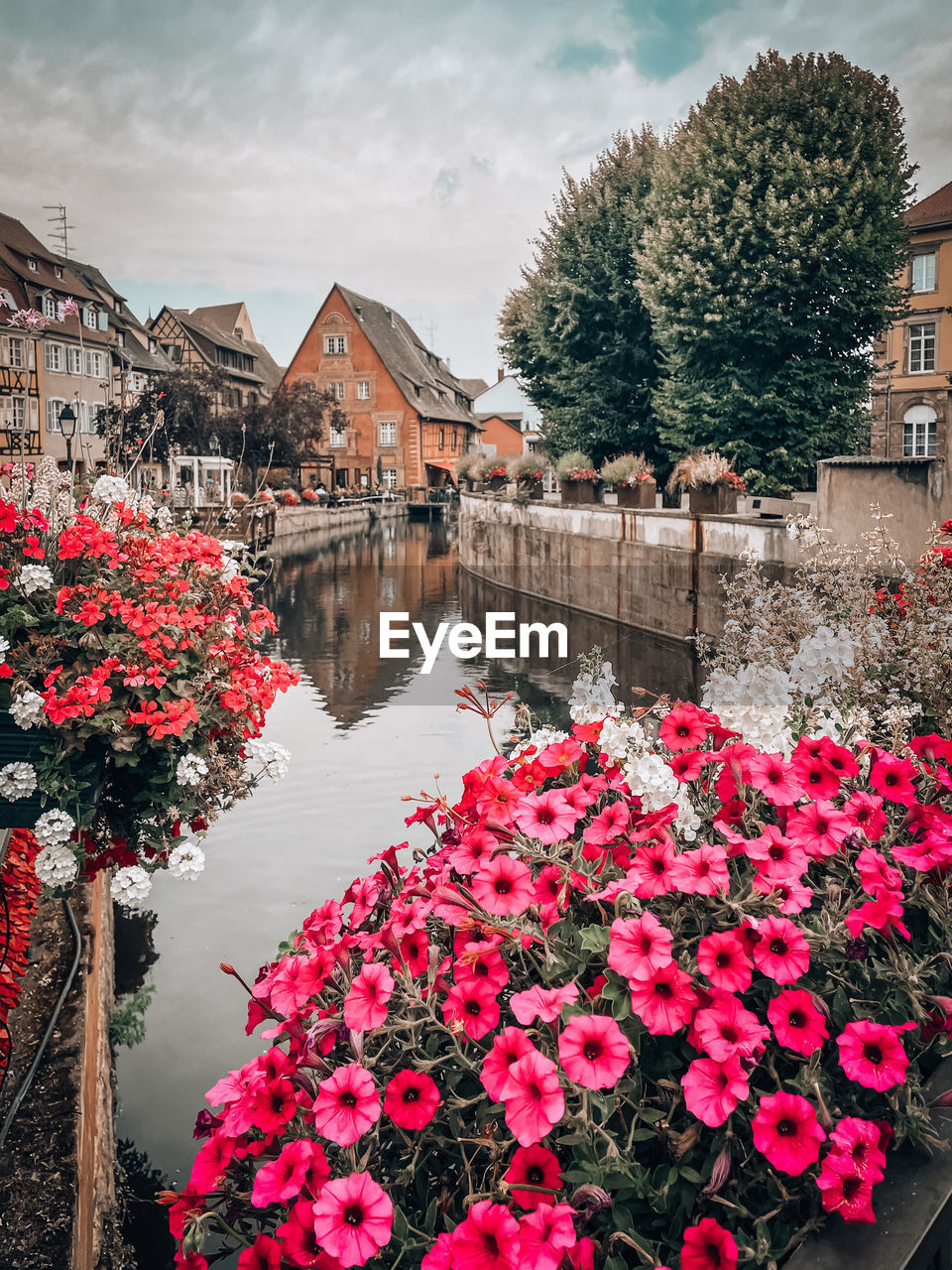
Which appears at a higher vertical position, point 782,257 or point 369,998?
point 782,257

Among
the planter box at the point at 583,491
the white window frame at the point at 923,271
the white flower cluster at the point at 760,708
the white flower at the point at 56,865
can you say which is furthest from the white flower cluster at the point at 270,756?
the white window frame at the point at 923,271

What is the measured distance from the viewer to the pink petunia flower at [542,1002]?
1.63 meters

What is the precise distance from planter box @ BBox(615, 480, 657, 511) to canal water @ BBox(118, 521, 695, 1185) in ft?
8.91

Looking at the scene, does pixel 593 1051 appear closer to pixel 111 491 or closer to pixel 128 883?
pixel 128 883

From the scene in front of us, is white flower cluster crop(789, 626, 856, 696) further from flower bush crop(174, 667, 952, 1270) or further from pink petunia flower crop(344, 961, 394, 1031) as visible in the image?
pink petunia flower crop(344, 961, 394, 1031)

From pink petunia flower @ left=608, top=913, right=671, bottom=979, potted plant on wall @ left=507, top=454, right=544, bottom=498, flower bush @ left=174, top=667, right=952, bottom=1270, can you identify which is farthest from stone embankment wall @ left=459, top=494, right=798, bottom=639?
pink petunia flower @ left=608, top=913, right=671, bottom=979

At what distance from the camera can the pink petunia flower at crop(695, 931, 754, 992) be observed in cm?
165

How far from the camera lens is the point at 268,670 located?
3873 mm

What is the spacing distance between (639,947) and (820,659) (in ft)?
4.15

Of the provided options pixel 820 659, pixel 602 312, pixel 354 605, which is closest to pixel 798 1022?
pixel 820 659

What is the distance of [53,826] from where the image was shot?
3006mm

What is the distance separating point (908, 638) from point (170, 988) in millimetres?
4797

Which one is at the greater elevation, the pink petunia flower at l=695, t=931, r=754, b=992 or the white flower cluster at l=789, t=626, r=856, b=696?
the white flower cluster at l=789, t=626, r=856, b=696

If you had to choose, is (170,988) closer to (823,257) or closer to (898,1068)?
(898,1068)
